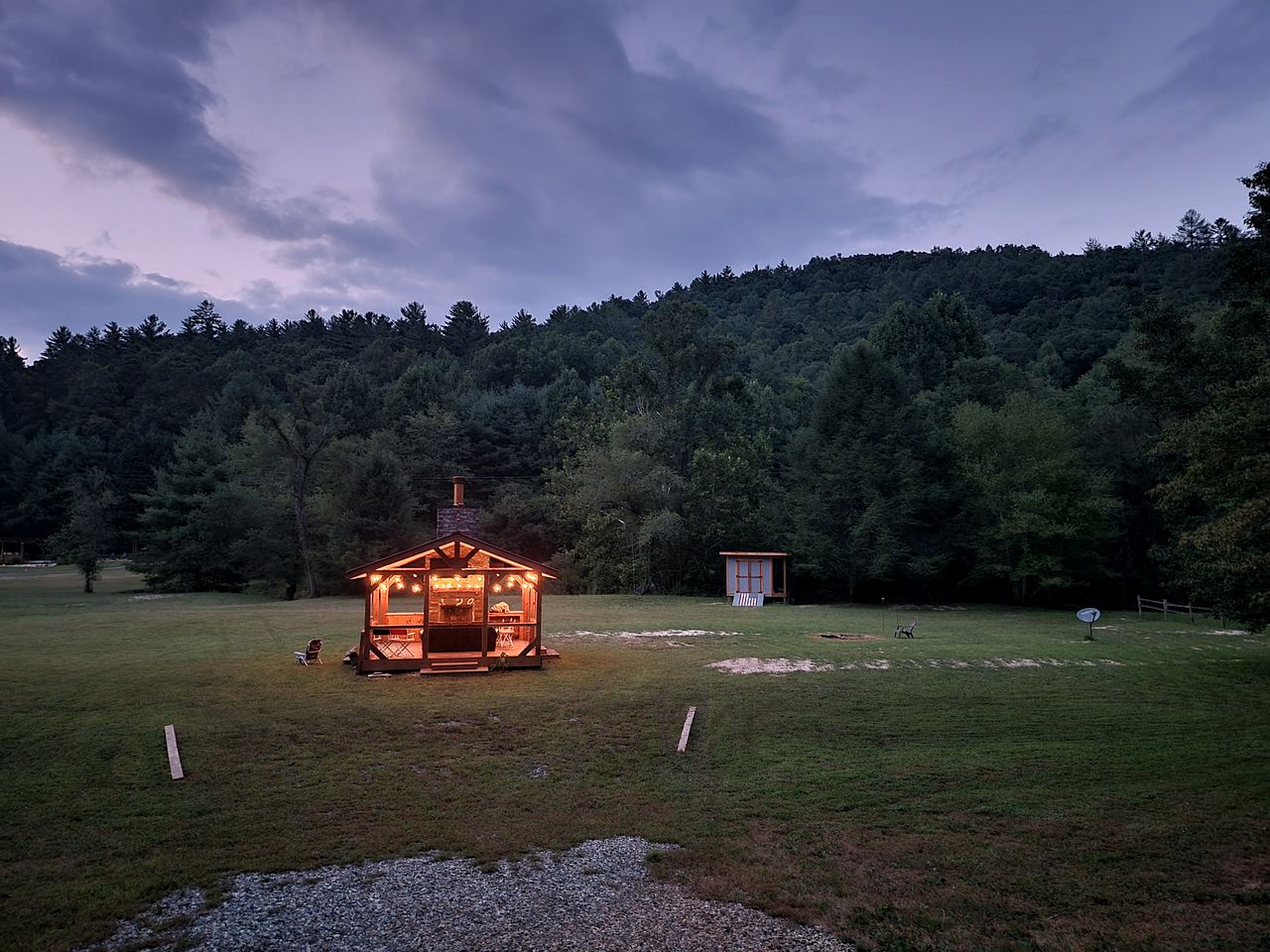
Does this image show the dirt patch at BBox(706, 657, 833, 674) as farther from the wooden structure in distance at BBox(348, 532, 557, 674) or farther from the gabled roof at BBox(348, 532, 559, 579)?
the gabled roof at BBox(348, 532, 559, 579)

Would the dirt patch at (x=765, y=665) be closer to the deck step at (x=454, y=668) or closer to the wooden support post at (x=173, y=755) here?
the deck step at (x=454, y=668)

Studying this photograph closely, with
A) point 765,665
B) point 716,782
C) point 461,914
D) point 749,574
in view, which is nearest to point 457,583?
point 765,665

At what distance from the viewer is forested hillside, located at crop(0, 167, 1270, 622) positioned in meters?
25.9

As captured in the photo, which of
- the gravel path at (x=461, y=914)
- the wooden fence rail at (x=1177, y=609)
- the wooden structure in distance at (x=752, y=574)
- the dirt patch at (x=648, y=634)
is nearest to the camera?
the gravel path at (x=461, y=914)

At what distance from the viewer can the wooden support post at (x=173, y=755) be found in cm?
937

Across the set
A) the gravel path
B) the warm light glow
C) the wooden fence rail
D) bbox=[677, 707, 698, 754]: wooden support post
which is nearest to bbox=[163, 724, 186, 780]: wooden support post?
the gravel path

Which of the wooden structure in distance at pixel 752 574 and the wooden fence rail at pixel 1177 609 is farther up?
the wooden structure in distance at pixel 752 574

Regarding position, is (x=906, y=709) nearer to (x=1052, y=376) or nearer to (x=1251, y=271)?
(x=1251, y=271)

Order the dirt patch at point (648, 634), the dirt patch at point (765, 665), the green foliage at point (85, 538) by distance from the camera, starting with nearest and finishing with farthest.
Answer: the dirt patch at point (765, 665)
the dirt patch at point (648, 634)
the green foliage at point (85, 538)

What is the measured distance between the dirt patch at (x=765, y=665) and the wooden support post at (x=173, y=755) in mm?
10275

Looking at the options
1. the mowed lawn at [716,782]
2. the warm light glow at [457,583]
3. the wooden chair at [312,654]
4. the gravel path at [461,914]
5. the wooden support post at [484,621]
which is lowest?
the gravel path at [461,914]

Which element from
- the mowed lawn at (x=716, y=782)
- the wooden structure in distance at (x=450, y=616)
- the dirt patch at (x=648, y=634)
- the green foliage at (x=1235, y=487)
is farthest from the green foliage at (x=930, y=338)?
the wooden structure in distance at (x=450, y=616)

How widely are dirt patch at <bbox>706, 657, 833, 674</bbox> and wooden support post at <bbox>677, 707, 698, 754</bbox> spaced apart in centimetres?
417

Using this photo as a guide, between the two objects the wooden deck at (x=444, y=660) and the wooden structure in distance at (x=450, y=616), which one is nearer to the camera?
the wooden deck at (x=444, y=660)
